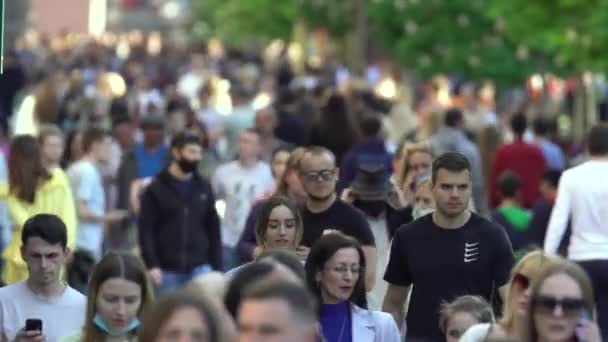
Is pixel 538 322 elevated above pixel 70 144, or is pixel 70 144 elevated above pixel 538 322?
pixel 70 144

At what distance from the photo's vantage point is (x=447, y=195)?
13164 mm

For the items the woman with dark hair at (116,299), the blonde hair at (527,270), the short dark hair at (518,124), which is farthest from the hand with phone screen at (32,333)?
the short dark hair at (518,124)

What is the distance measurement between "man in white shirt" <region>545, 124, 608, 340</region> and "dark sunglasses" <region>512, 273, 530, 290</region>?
5.30 m

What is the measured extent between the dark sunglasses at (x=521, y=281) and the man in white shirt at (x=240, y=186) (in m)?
8.12

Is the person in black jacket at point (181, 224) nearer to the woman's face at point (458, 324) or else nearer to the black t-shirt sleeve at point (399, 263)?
the black t-shirt sleeve at point (399, 263)

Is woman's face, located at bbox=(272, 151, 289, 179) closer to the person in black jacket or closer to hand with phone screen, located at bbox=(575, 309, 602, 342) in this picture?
the person in black jacket

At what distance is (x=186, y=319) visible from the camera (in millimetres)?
8484

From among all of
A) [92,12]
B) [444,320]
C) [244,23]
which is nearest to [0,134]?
[444,320]

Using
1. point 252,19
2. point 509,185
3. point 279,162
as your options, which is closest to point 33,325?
point 279,162

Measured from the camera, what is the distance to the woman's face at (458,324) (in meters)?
11.3

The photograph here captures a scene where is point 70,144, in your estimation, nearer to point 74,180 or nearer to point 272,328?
point 74,180

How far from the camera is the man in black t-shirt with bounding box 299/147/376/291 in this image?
14102 millimetres

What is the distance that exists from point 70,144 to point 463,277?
8950 mm

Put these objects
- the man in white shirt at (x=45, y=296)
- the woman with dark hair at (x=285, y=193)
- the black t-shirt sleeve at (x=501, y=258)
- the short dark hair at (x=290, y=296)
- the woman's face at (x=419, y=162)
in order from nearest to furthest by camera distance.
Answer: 1. the short dark hair at (x=290, y=296)
2. the man in white shirt at (x=45, y=296)
3. the black t-shirt sleeve at (x=501, y=258)
4. the woman with dark hair at (x=285, y=193)
5. the woman's face at (x=419, y=162)
